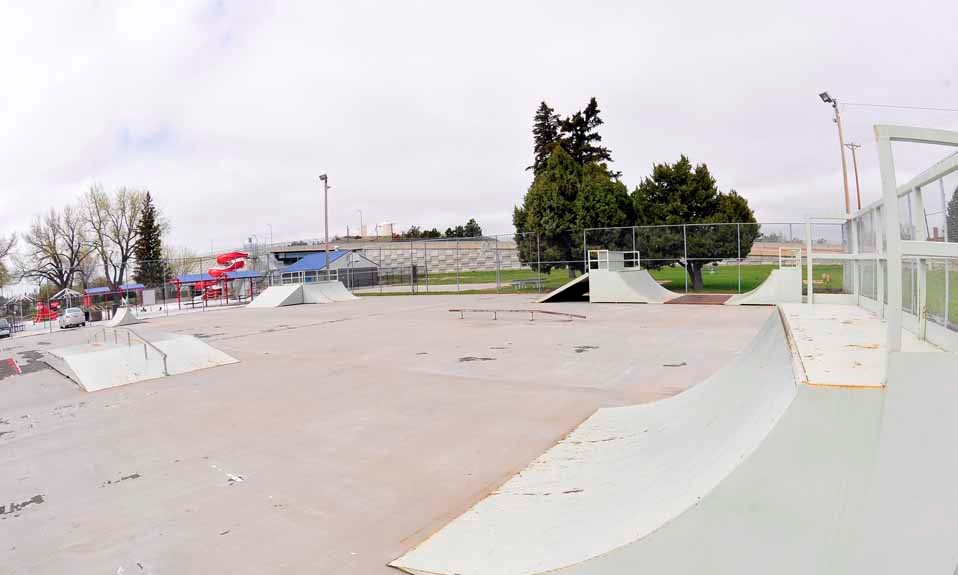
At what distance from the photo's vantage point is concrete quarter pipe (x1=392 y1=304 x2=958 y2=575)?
1.88m

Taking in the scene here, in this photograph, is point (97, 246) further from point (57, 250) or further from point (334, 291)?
point (334, 291)

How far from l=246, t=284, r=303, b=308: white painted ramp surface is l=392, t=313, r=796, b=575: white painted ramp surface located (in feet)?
84.8

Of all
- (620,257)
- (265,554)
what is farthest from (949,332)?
(620,257)

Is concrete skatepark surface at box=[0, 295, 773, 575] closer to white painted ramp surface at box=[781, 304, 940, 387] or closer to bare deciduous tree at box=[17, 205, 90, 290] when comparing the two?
white painted ramp surface at box=[781, 304, 940, 387]

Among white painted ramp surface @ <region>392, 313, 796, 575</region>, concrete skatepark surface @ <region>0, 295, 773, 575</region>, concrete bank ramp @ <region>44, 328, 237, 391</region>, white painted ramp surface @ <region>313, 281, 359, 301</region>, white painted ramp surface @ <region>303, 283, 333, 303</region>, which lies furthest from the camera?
white painted ramp surface @ <region>313, 281, 359, 301</region>

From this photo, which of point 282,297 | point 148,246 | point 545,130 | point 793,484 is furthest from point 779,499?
point 148,246

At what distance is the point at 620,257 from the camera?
22.8 metres

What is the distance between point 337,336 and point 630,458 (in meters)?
11.0

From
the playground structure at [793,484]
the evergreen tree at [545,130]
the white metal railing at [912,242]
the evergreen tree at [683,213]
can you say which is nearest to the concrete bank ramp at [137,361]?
the playground structure at [793,484]

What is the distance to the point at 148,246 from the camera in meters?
54.4

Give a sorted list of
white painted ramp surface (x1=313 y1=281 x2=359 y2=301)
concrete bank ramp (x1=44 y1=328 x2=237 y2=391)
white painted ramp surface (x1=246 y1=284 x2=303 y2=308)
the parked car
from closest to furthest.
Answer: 1. concrete bank ramp (x1=44 y1=328 x2=237 y2=391)
2. white painted ramp surface (x1=246 y1=284 x2=303 y2=308)
3. the parked car
4. white painted ramp surface (x1=313 y1=281 x2=359 y2=301)

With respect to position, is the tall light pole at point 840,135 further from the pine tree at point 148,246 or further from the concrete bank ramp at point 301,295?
the pine tree at point 148,246

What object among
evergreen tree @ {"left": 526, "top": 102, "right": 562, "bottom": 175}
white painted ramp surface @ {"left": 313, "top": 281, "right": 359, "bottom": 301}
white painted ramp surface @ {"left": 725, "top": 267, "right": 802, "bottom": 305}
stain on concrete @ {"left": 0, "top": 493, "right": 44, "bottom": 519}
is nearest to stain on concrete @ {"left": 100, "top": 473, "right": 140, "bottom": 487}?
stain on concrete @ {"left": 0, "top": 493, "right": 44, "bottom": 519}

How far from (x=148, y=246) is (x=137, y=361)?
52804mm
